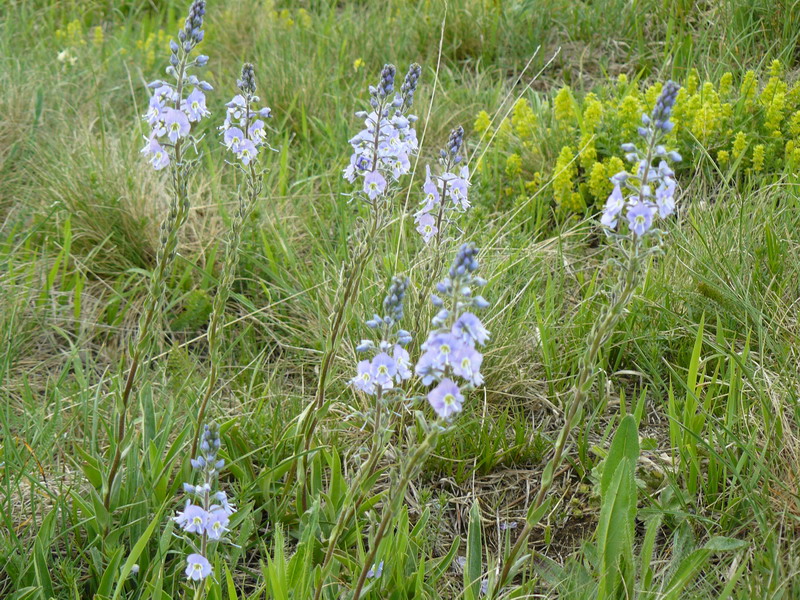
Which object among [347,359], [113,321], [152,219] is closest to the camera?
[347,359]

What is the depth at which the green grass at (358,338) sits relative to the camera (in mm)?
2682

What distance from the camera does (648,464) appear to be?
10.2ft

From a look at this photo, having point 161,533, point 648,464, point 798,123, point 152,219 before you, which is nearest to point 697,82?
point 798,123

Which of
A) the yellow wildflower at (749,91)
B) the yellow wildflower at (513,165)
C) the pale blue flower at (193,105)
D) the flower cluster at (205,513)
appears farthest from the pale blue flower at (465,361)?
the yellow wildflower at (749,91)

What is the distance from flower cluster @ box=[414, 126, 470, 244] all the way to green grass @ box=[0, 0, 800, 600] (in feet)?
1.41

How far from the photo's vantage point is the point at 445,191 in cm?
296

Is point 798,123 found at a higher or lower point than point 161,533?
higher

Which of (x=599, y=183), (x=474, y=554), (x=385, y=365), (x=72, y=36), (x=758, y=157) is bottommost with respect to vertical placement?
(x=72, y=36)

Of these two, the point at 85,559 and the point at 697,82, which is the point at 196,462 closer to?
the point at 85,559

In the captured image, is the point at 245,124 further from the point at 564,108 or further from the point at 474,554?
the point at 564,108

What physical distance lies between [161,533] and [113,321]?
1.62 metres

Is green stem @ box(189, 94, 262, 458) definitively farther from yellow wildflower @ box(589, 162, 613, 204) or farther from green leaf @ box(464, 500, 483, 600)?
yellow wildflower @ box(589, 162, 613, 204)

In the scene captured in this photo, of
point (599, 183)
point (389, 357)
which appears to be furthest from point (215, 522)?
point (599, 183)

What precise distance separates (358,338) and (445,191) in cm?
92
